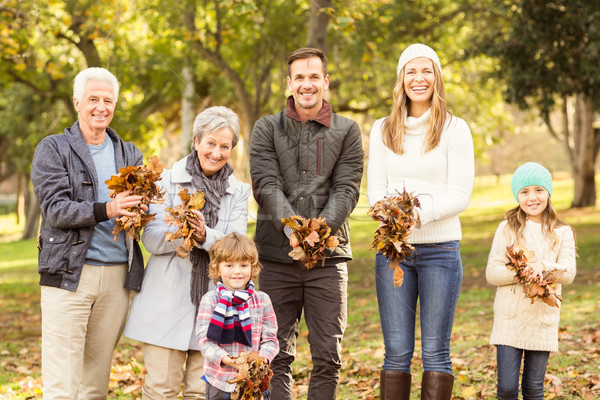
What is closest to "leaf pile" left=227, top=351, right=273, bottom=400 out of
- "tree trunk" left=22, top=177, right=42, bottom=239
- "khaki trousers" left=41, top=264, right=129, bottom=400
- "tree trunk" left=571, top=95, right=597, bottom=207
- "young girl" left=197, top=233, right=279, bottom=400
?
"young girl" left=197, top=233, right=279, bottom=400

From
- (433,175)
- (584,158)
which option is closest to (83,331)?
(433,175)

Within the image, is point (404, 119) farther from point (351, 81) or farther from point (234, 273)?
point (351, 81)

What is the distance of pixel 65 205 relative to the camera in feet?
11.6

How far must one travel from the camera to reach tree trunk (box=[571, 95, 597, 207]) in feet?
68.0

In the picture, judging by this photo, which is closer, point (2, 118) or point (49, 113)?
point (49, 113)

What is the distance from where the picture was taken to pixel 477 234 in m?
17.9

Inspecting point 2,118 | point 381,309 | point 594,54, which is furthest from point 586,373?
point 2,118

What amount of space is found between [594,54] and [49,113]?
56.9 feet

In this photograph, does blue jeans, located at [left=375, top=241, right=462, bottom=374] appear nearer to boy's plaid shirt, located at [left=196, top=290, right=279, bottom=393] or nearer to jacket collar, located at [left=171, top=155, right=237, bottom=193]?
boy's plaid shirt, located at [left=196, top=290, right=279, bottom=393]

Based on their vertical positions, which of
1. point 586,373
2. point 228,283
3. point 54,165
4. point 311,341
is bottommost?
point 586,373

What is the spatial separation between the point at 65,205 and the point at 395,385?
7.04 feet

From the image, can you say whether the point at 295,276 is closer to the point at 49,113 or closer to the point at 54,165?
the point at 54,165

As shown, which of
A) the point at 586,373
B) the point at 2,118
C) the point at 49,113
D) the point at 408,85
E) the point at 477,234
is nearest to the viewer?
the point at 408,85

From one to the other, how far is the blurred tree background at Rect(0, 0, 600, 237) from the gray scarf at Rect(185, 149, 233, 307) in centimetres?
401
